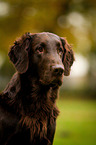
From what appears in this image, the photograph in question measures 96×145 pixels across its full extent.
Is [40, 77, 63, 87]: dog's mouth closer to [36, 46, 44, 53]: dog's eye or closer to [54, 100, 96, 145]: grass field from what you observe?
[36, 46, 44, 53]: dog's eye

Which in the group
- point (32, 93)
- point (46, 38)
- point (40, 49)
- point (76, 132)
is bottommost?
point (76, 132)

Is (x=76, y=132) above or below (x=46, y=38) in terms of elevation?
below

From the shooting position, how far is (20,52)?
14.6ft

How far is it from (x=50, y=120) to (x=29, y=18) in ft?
53.8

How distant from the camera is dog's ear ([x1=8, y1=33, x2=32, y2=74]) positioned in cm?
436

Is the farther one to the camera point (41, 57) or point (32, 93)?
point (32, 93)

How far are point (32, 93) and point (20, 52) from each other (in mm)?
735

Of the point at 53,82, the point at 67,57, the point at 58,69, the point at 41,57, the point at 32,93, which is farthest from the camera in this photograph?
the point at 67,57

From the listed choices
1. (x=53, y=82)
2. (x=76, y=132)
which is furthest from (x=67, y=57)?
(x=76, y=132)

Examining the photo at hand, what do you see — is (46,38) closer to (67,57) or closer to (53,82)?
(67,57)

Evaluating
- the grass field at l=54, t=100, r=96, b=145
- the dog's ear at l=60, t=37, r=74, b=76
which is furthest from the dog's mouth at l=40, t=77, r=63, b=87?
the grass field at l=54, t=100, r=96, b=145

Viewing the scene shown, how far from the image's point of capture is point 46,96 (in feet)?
14.9

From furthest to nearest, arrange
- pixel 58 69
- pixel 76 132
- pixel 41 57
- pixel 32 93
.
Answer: pixel 76 132
pixel 32 93
pixel 41 57
pixel 58 69

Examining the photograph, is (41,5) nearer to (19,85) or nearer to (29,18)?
(29,18)
